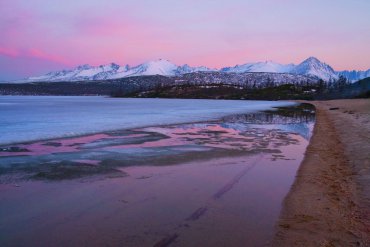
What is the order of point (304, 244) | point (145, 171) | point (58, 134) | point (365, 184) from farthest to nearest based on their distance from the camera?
point (58, 134), point (145, 171), point (365, 184), point (304, 244)

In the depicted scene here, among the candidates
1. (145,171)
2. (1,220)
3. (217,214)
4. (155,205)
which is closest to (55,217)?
(1,220)

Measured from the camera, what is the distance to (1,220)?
7.48 metres

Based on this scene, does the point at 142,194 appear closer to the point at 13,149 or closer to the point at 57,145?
the point at 13,149

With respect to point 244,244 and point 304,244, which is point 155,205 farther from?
point 304,244

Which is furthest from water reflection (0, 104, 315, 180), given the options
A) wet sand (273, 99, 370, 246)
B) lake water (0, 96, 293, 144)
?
wet sand (273, 99, 370, 246)

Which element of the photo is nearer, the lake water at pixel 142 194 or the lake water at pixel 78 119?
the lake water at pixel 142 194

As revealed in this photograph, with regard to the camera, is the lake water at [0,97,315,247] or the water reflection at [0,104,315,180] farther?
the water reflection at [0,104,315,180]

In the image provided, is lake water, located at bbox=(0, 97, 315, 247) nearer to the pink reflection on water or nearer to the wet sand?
the pink reflection on water

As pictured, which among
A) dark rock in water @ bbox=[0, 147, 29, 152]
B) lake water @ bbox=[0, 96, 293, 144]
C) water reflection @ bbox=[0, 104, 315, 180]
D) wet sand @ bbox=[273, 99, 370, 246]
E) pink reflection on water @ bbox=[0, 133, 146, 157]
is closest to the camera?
wet sand @ bbox=[273, 99, 370, 246]

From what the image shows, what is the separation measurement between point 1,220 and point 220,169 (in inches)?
300

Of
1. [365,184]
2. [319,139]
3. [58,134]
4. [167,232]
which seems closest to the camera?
[167,232]

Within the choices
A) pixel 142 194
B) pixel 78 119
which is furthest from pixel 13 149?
pixel 78 119

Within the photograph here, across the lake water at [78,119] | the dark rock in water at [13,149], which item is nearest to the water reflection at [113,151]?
the dark rock in water at [13,149]

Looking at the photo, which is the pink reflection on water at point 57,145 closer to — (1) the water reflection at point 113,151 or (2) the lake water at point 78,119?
(1) the water reflection at point 113,151
